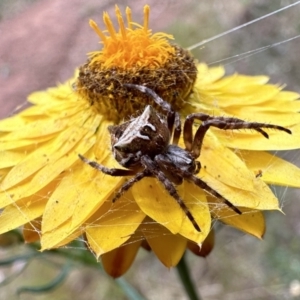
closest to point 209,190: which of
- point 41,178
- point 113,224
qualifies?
point 113,224

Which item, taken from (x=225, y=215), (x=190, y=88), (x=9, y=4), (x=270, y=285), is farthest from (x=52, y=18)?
(x=225, y=215)

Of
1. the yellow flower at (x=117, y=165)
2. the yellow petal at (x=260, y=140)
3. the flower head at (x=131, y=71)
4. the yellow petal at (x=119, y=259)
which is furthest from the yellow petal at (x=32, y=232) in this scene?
the yellow petal at (x=260, y=140)

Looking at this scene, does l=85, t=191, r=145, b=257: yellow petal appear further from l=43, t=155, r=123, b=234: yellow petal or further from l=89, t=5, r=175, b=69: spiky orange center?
l=89, t=5, r=175, b=69: spiky orange center

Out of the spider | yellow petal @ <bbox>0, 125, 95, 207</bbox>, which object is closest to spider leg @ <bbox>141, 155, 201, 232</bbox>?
the spider

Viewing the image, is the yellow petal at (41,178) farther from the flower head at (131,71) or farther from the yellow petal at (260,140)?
the yellow petal at (260,140)

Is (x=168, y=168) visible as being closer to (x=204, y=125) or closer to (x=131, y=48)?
(x=204, y=125)

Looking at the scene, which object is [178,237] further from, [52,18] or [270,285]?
[52,18]
